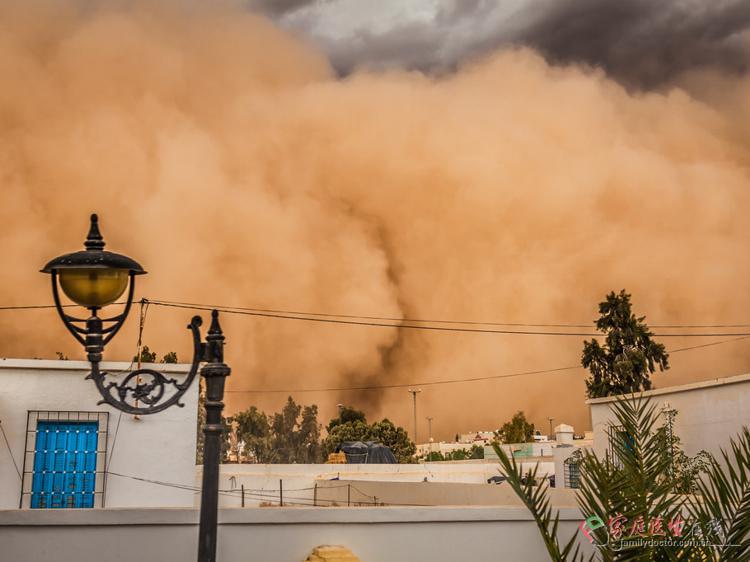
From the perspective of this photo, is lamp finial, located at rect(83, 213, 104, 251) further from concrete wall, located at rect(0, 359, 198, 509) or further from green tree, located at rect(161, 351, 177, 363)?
green tree, located at rect(161, 351, 177, 363)

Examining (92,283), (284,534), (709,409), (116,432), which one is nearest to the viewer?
(92,283)

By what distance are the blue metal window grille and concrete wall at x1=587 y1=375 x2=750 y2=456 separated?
33.0 ft

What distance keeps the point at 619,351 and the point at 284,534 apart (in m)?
35.7

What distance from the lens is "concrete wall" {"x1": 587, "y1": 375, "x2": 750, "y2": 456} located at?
17.0 metres

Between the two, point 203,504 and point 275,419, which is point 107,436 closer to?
point 203,504

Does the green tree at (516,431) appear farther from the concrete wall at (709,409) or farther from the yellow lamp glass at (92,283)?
the yellow lamp glass at (92,283)

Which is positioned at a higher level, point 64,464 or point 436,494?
point 64,464

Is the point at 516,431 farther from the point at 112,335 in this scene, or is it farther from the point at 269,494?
the point at 112,335

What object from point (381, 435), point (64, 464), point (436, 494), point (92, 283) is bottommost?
point (436, 494)

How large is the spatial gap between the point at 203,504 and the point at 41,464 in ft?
34.4

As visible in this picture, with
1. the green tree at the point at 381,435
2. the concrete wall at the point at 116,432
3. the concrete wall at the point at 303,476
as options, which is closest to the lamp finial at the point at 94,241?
the concrete wall at the point at 116,432

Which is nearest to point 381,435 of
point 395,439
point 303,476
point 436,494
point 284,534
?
point 395,439

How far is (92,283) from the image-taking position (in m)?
5.05

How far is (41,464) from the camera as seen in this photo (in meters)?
14.0
